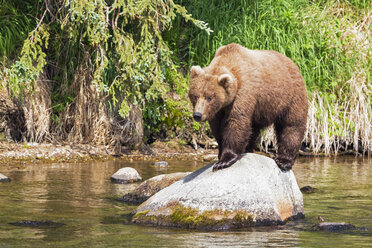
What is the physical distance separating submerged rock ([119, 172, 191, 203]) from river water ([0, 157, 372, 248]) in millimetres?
235

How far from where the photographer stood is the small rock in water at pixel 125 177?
9.41m

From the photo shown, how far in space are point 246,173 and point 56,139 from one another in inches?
239

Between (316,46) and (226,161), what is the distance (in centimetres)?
708

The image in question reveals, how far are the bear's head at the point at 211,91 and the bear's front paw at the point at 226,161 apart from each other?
55 cm

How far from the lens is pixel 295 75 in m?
7.32

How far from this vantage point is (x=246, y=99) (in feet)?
21.3

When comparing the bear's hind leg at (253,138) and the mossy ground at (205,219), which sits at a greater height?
the bear's hind leg at (253,138)

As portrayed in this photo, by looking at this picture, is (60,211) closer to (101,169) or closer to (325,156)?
(101,169)

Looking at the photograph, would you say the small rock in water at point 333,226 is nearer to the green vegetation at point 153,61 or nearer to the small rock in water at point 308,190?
the small rock in water at point 308,190

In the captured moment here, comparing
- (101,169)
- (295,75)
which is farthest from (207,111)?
(101,169)

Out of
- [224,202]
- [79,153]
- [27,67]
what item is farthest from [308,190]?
→ [27,67]

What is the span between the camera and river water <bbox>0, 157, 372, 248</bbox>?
5.75 metres

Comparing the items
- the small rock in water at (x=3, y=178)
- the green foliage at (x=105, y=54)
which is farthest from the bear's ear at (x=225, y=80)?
the green foliage at (x=105, y=54)

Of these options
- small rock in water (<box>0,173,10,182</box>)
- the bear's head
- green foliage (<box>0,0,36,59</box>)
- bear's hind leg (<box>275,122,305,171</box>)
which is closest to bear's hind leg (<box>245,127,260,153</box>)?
bear's hind leg (<box>275,122,305,171</box>)
